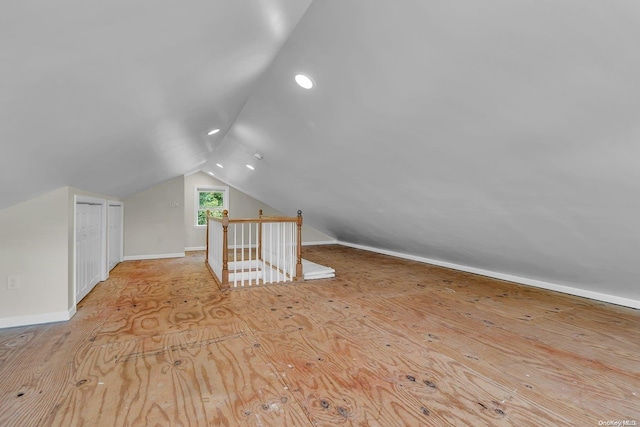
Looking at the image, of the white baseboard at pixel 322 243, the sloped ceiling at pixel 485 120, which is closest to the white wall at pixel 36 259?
the sloped ceiling at pixel 485 120

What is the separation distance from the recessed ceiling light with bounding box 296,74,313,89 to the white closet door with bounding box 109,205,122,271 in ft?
14.3

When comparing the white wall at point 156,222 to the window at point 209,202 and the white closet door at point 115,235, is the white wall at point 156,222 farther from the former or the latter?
the window at point 209,202

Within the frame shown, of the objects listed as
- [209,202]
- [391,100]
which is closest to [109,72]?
[391,100]

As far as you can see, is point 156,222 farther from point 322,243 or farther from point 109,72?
point 109,72

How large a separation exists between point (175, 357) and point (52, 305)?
68.2 inches

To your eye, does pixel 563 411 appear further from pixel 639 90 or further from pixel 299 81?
pixel 299 81

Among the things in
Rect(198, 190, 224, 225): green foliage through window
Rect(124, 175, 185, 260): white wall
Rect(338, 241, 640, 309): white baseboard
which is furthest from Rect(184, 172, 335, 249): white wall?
Rect(338, 241, 640, 309): white baseboard

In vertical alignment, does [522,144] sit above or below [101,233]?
above

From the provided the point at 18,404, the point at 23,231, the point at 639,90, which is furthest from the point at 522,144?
the point at 23,231

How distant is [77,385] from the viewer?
→ 1805mm

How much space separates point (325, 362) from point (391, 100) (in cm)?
208

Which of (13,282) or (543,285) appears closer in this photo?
(13,282)

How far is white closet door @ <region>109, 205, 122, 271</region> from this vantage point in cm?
525

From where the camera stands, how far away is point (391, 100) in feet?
7.66
